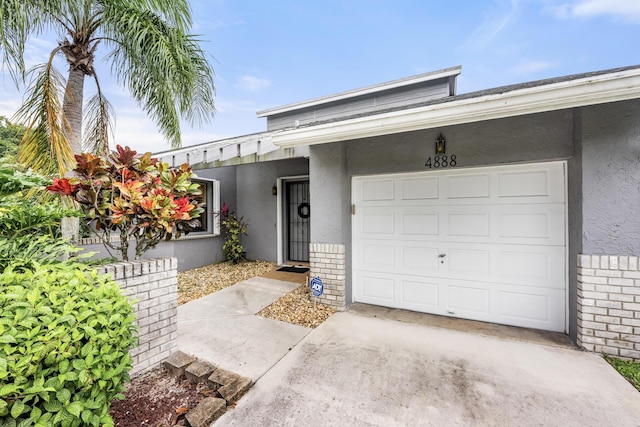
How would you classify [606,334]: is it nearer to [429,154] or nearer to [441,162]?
[441,162]

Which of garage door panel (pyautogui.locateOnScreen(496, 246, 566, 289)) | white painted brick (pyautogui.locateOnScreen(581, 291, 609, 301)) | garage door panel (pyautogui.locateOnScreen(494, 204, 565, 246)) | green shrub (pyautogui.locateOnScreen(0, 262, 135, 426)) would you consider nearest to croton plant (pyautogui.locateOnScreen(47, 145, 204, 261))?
green shrub (pyautogui.locateOnScreen(0, 262, 135, 426))

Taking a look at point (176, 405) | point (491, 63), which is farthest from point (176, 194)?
point (491, 63)

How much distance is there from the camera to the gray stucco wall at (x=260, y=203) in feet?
28.8

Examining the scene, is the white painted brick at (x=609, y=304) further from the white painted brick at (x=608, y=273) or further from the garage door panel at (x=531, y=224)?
the garage door panel at (x=531, y=224)

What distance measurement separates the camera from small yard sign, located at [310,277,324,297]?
16.3 feet

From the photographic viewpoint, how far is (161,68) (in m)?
4.44

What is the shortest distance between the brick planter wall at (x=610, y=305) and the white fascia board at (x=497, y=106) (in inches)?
79.6

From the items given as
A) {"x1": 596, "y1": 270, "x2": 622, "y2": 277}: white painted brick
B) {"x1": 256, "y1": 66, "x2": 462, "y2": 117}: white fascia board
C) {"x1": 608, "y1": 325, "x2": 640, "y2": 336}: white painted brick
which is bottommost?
{"x1": 608, "y1": 325, "x2": 640, "y2": 336}: white painted brick

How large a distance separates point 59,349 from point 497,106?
4.56 m

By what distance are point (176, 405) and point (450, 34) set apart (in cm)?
1105

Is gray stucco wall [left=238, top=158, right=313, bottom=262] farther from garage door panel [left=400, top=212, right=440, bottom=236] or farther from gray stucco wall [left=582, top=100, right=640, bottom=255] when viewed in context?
gray stucco wall [left=582, top=100, right=640, bottom=255]

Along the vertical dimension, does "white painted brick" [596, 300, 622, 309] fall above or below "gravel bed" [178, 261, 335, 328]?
above

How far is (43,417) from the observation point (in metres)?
1.55

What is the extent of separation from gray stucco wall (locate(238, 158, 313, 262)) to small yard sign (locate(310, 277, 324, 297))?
396 centimetres
